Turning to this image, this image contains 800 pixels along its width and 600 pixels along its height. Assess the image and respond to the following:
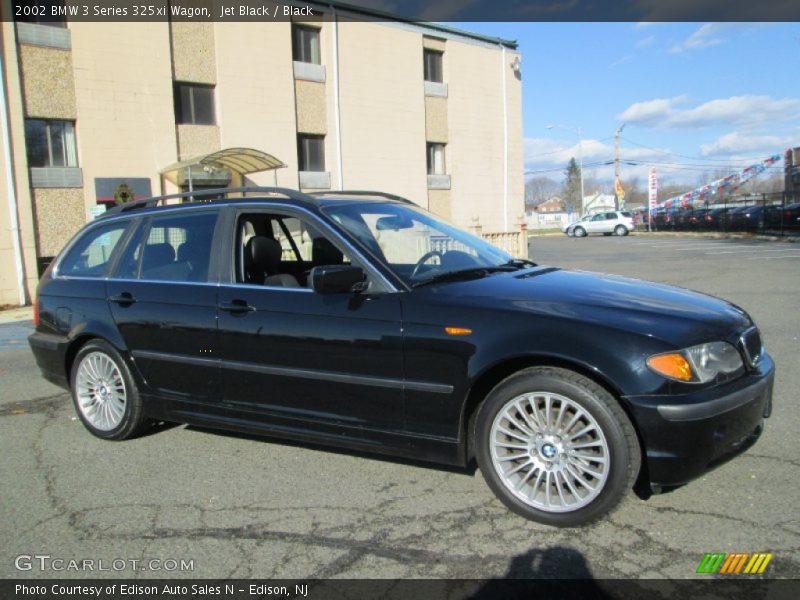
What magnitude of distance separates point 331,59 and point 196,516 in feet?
59.7

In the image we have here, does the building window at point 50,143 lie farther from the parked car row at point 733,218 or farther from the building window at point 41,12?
the parked car row at point 733,218

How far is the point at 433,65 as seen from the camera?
74.6 ft

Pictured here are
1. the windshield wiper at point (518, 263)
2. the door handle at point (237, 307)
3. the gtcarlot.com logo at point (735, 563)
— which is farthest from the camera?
the windshield wiper at point (518, 263)

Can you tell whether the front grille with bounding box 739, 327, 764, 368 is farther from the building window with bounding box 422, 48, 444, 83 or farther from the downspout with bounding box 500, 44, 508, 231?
the downspout with bounding box 500, 44, 508, 231

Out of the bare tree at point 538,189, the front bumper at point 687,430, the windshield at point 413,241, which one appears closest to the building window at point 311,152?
the windshield at point 413,241

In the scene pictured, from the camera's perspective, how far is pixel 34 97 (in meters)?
14.6

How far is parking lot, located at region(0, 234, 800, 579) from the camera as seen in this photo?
9.81 ft

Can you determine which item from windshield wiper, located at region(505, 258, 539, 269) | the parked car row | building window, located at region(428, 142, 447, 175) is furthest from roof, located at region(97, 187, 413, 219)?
the parked car row

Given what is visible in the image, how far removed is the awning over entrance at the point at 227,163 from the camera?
1502cm

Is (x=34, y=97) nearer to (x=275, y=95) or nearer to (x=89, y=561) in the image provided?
(x=275, y=95)

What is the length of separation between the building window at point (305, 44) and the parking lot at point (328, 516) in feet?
54.0

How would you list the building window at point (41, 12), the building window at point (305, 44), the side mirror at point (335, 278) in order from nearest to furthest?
1. the side mirror at point (335, 278)
2. the building window at point (41, 12)
3. the building window at point (305, 44)

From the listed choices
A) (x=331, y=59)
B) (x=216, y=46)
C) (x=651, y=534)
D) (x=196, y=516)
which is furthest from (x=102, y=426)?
(x=331, y=59)

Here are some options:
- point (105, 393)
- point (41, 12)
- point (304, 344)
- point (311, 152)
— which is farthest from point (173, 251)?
point (311, 152)
